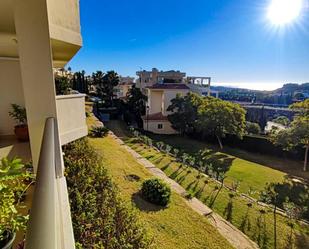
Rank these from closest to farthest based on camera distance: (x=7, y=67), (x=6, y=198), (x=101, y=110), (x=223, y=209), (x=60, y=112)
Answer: (x=6, y=198)
(x=60, y=112)
(x=7, y=67)
(x=223, y=209)
(x=101, y=110)

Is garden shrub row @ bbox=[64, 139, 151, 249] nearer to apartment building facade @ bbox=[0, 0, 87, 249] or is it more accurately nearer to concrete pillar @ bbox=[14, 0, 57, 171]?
apartment building facade @ bbox=[0, 0, 87, 249]

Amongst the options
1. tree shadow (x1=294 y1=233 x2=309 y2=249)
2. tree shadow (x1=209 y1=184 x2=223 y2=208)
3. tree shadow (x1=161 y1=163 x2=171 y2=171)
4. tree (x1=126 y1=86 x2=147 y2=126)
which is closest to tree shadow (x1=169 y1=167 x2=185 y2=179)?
tree shadow (x1=161 y1=163 x2=171 y2=171)

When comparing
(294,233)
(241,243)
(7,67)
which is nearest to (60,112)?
(7,67)

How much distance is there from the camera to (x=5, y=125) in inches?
272

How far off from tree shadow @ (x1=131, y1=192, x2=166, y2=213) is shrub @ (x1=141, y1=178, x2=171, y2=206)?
13cm

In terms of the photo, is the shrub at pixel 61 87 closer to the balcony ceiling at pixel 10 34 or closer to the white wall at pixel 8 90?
the balcony ceiling at pixel 10 34

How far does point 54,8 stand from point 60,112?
2134 mm

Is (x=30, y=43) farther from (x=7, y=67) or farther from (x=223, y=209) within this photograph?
(x=223, y=209)

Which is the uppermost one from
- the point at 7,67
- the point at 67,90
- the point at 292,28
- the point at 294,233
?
the point at 292,28

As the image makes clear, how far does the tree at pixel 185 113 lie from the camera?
25672mm

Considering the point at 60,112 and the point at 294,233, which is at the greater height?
the point at 60,112

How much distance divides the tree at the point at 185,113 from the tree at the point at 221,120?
9.04 ft

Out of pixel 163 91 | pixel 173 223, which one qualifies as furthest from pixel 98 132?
pixel 163 91

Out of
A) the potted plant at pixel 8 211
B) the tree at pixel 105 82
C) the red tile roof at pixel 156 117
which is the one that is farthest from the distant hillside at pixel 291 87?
the potted plant at pixel 8 211
